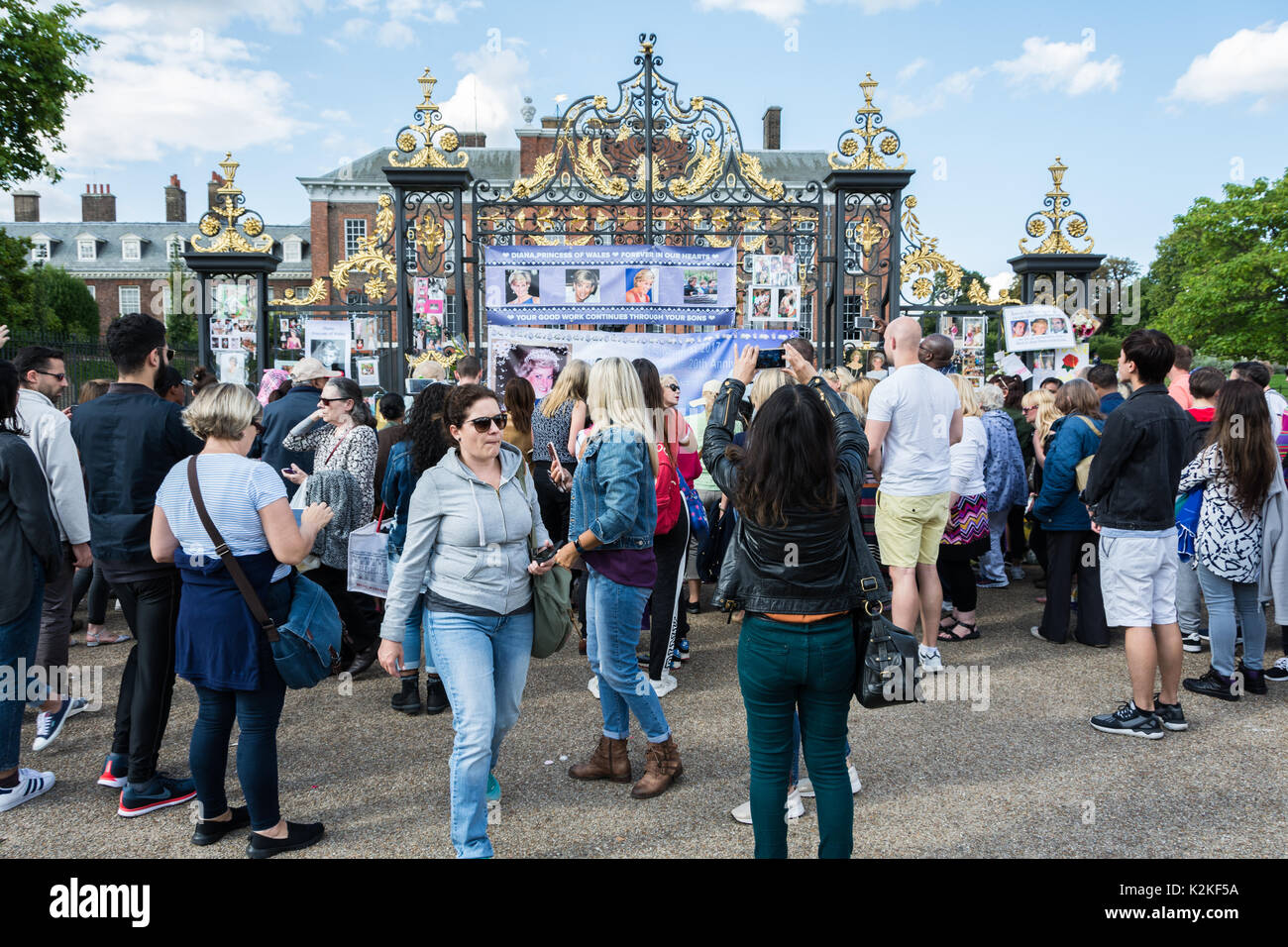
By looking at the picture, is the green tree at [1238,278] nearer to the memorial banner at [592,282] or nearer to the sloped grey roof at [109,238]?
the memorial banner at [592,282]

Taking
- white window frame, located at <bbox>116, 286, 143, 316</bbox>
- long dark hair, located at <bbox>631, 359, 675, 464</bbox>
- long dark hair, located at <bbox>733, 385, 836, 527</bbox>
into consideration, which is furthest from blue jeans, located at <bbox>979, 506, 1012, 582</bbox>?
white window frame, located at <bbox>116, 286, 143, 316</bbox>

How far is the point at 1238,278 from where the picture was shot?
1403 inches

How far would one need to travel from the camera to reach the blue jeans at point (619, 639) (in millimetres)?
3689

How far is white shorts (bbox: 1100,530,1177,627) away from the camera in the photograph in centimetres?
434

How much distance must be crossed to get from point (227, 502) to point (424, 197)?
6.47 meters

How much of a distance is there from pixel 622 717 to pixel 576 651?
6.87 feet

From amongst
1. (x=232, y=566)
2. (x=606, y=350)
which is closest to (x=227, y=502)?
(x=232, y=566)

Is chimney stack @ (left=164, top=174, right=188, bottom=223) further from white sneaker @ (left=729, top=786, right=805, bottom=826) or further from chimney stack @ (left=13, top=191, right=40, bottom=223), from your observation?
white sneaker @ (left=729, top=786, right=805, bottom=826)

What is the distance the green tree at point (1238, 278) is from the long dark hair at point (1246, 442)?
36773mm

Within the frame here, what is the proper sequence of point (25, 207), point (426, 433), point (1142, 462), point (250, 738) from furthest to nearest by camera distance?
point (25, 207), point (1142, 462), point (426, 433), point (250, 738)

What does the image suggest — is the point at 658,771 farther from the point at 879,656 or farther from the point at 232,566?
the point at 232,566

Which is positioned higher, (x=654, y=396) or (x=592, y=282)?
(x=592, y=282)

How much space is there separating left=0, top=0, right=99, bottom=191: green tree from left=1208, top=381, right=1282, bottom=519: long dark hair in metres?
20.5
